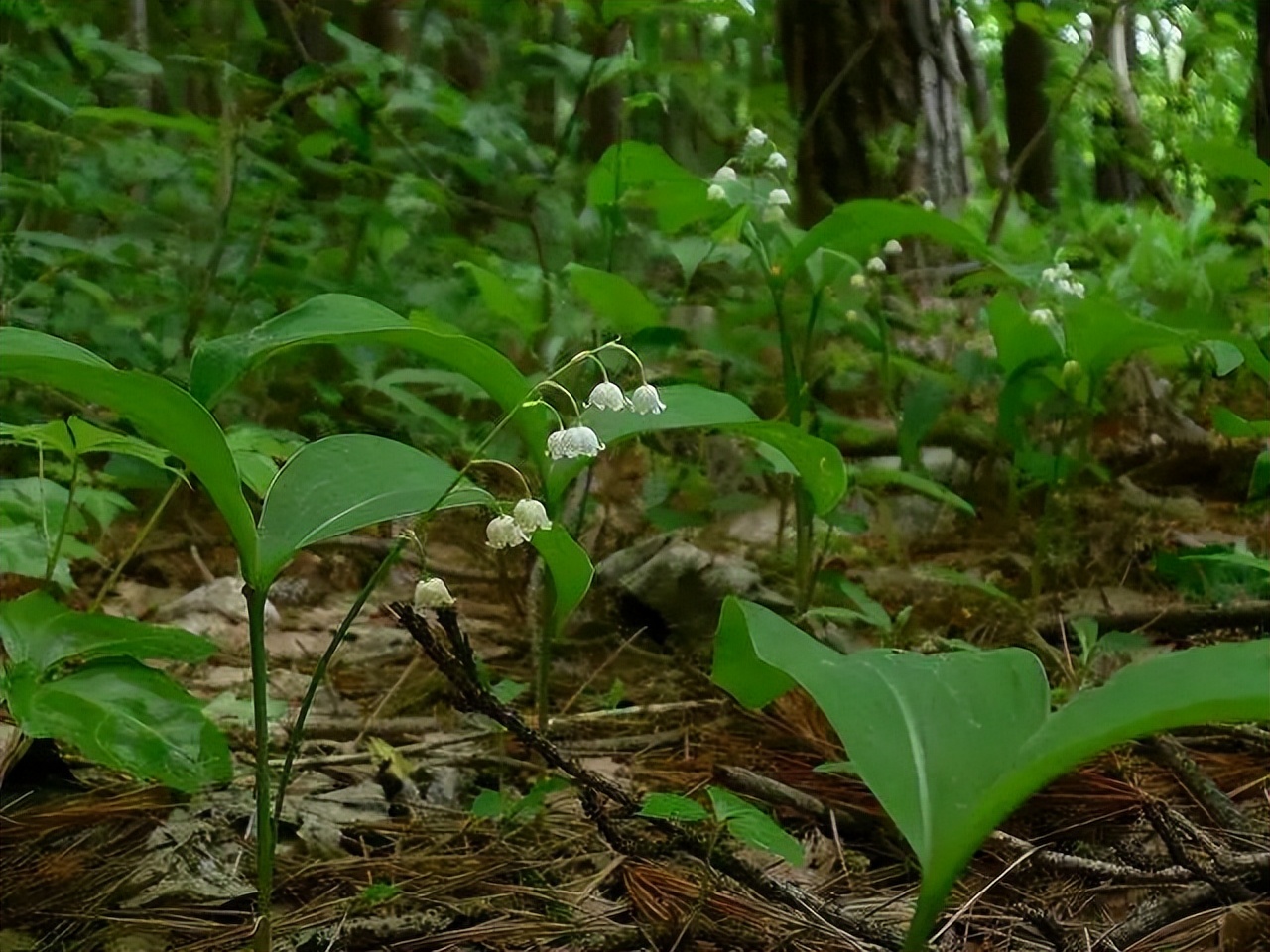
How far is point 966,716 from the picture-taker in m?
0.90

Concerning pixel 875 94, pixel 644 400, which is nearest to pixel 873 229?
pixel 644 400

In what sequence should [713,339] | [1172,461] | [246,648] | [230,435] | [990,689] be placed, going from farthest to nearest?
[1172,461], [713,339], [246,648], [230,435], [990,689]

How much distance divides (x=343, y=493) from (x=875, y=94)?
336 cm

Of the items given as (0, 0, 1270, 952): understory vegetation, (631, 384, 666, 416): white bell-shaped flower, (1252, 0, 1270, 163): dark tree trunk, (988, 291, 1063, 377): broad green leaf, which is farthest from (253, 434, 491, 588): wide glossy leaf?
(1252, 0, 1270, 163): dark tree trunk

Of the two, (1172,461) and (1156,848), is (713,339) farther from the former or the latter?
(1156,848)

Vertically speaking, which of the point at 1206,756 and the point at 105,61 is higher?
the point at 105,61

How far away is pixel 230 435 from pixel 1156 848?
1.51m

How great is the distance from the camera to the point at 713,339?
3.02m

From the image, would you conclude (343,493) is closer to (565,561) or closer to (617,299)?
(565,561)

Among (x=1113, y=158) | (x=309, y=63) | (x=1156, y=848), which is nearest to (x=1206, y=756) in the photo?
(x=1156, y=848)

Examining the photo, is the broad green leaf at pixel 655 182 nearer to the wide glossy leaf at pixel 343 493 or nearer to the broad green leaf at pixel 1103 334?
the broad green leaf at pixel 1103 334

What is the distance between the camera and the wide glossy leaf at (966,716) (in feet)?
2.52

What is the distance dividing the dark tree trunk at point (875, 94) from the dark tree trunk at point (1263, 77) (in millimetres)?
1075

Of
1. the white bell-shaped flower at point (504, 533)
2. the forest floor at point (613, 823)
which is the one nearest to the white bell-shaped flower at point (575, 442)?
the white bell-shaped flower at point (504, 533)
